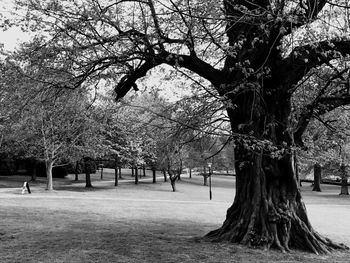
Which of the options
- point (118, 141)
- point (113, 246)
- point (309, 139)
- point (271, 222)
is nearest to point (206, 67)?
point (271, 222)

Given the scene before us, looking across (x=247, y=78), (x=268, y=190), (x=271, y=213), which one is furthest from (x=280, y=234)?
(x=247, y=78)

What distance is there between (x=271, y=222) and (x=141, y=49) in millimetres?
5694

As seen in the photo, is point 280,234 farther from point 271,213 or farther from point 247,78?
point 247,78

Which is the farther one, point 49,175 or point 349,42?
point 49,175

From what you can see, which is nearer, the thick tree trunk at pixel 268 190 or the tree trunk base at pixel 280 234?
the tree trunk base at pixel 280 234

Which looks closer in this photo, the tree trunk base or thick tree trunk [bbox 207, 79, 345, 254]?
the tree trunk base

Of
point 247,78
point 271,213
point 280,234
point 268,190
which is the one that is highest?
point 247,78

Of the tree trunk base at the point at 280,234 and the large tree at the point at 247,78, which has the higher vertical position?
the large tree at the point at 247,78

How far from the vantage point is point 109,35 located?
32.5 ft

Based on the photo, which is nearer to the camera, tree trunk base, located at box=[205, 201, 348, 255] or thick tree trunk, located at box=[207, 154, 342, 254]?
tree trunk base, located at box=[205, 201, 348, 255]

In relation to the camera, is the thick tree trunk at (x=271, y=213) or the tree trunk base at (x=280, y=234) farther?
the thick tree trunk at (x=271, y=213)

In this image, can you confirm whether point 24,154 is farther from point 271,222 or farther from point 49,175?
point 271,222

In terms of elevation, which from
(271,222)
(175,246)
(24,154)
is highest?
(24,154)

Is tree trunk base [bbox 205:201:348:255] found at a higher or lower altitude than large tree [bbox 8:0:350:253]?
lower
